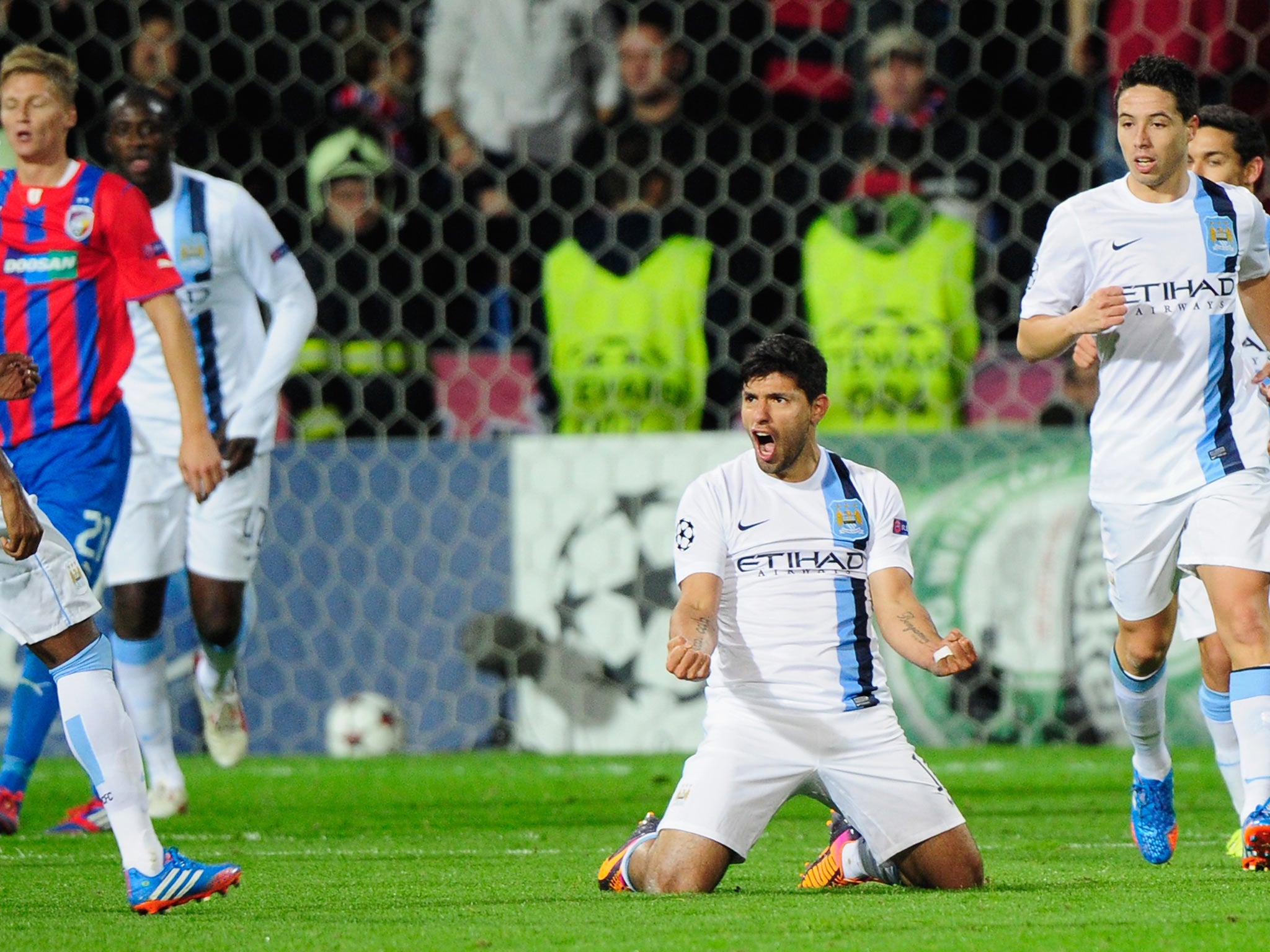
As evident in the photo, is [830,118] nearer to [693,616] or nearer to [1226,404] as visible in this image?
[1226,404]

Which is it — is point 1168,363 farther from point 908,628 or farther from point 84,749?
point 84,749

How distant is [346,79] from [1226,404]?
5.10 metres

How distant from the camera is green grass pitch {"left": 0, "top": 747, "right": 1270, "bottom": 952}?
3.23 m

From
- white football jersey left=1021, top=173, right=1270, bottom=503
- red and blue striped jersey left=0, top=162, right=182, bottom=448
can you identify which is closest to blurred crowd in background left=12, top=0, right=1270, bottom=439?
white football jersey left=1021, top=173, right=1270, bottom=503

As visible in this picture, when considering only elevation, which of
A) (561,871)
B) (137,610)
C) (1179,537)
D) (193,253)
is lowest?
(561,871)

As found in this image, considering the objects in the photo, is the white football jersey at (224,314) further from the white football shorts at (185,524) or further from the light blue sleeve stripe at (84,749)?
the light blue sleeve stripe at (84,749)

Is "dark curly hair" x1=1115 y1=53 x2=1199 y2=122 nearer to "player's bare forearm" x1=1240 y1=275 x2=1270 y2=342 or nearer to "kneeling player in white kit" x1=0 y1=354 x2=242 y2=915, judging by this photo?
"player's bare forearm" x1=1240 y1=275 x2=1270 y2=342

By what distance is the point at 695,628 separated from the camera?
145 inches

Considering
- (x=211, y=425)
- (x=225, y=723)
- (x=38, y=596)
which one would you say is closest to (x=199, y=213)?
(x=211, y=425)

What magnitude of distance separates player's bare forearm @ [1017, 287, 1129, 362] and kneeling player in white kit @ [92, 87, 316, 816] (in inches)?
105

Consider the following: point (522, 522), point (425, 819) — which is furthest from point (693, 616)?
point (522, 522)

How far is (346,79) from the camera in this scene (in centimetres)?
850

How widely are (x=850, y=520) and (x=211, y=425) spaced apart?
2.97 meters

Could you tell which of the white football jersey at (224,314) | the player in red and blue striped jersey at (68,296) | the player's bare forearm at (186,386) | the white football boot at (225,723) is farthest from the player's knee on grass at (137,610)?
the player's bare forearm at (186,386)
